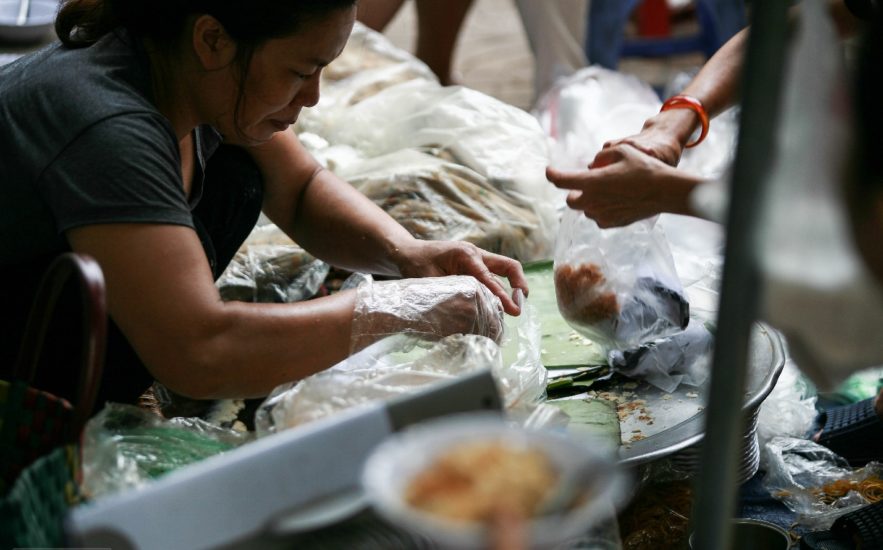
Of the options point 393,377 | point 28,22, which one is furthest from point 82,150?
point 28,22

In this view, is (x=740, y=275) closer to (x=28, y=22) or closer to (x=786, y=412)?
(x=786, y=412)

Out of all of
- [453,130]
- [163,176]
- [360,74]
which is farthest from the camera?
[360,74]

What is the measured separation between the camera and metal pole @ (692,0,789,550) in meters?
0.81

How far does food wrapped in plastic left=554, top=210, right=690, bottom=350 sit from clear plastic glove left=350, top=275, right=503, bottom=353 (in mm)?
383

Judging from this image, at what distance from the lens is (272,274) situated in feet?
8.04

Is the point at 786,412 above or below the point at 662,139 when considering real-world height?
Answer: below

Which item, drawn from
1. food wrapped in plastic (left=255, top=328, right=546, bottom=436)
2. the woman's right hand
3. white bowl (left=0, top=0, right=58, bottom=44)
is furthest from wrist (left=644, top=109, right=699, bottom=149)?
white bowl (left=0, top=0, right=58, bottom=44)

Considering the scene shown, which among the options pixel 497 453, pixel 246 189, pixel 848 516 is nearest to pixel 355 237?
pixel 246 189

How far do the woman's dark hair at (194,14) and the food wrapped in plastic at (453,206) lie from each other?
2.85 feet

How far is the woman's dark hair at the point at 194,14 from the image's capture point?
149 centimetres

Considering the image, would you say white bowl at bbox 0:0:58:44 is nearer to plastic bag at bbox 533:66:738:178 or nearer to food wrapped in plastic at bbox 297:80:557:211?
food wrapped in plastic at bbox 297:80:557:211

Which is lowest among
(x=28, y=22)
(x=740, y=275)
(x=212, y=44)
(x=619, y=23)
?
(x=28, y=22)

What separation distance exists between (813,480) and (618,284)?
651 millimetres

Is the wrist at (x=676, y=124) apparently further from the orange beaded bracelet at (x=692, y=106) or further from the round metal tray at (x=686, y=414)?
the round metal tray at (x=686, y=414)
